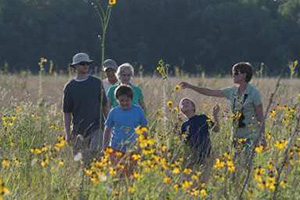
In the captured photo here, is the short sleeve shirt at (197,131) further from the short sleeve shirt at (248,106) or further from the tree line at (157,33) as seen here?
the tree line at (157,33)

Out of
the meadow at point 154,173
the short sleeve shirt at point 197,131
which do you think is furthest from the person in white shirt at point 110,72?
the short sleeve shirt at point 197,131

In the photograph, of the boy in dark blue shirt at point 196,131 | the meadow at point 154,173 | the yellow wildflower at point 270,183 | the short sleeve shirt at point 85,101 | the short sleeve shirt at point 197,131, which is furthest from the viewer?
the short sleeve shirt at point 85,101

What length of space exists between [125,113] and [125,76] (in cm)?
66

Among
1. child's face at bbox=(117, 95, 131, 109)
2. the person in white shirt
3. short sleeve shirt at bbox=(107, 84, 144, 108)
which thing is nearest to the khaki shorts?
short sleeve shirt at bbox=(107, 84, 144, 108)

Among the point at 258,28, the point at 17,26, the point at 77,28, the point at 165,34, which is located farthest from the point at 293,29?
the point at 17,26

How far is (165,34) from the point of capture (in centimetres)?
4853

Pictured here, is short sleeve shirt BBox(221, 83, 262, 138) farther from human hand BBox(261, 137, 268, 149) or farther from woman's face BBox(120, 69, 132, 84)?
woman's face BBox(120, 69, 132, 84)

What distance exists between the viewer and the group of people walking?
19.6 feet

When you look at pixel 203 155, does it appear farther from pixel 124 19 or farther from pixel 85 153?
pixel 124 19

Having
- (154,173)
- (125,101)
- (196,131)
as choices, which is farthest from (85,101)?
(154,173)

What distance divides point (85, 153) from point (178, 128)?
93 centimetres

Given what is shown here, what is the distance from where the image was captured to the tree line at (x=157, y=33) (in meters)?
42.8

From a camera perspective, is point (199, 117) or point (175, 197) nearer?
Result: point (175, 197)

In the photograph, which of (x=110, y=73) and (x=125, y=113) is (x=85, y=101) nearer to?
(x=110, y=73)
